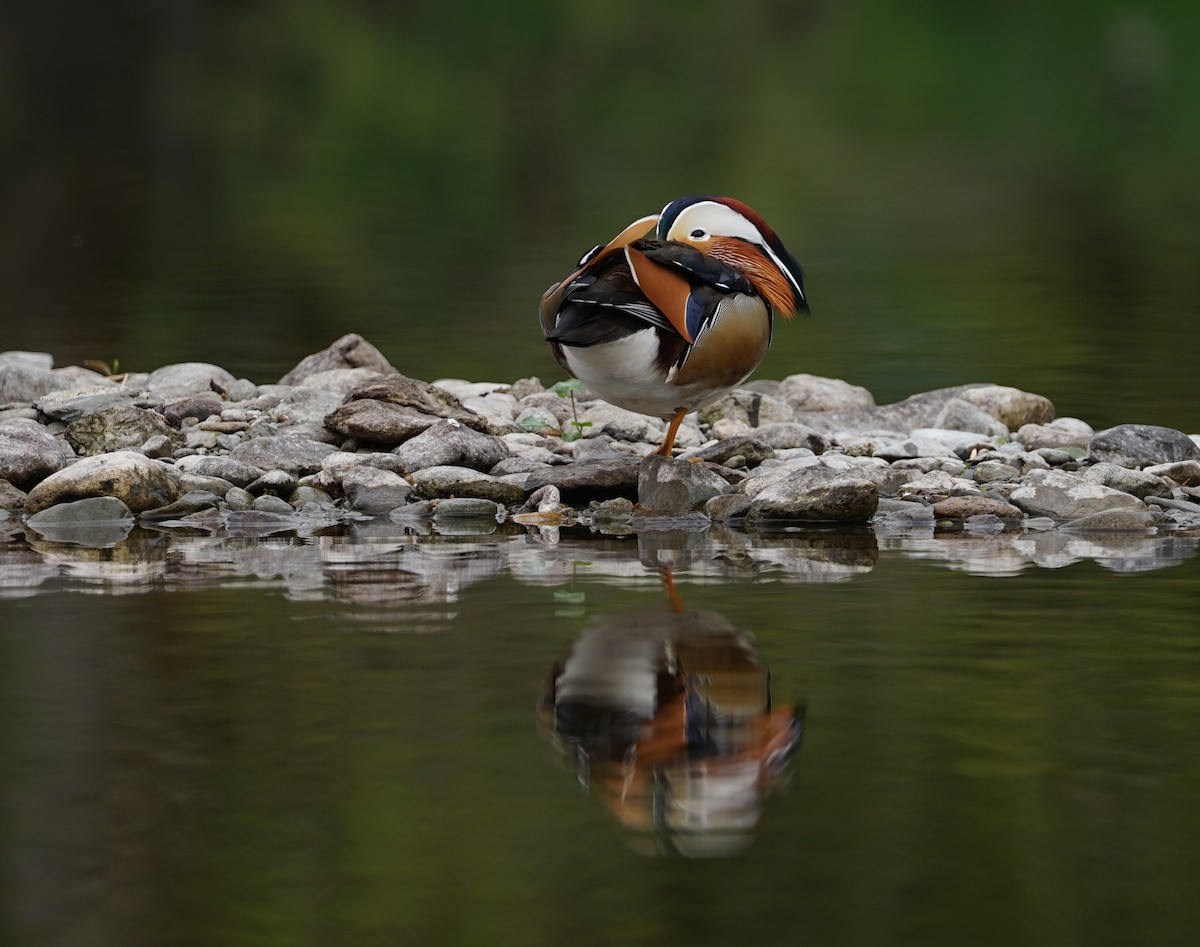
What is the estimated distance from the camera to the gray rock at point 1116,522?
7.65 m

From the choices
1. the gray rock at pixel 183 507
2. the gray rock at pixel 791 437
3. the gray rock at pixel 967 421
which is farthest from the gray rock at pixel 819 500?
the gray rock at pixel 183 507

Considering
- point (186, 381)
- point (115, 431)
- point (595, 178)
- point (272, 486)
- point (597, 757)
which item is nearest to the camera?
point (597, 757)

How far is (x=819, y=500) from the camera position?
25.7 feet

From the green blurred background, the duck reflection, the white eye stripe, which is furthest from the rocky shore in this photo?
the duck reflection

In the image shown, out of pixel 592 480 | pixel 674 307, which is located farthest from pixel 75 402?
pixel 674 307

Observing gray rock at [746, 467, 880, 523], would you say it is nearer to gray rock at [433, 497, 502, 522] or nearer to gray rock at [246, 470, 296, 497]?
gray rock at [433, 497, 502, 522]

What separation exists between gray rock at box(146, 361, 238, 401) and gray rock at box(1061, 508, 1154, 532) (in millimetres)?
4966

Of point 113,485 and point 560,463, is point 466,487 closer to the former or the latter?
point 560,463

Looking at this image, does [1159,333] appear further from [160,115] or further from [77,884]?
[160,115]

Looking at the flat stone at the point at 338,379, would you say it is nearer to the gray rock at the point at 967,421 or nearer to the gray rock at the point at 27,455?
the gray rock at the point at 27,455

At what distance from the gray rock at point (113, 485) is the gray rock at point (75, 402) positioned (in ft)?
3.77

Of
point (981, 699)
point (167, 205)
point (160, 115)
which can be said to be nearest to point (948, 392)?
point (981, 699)

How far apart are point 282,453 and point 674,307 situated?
217 centimetres

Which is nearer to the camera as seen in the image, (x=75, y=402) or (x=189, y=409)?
(x=75, y=402)
